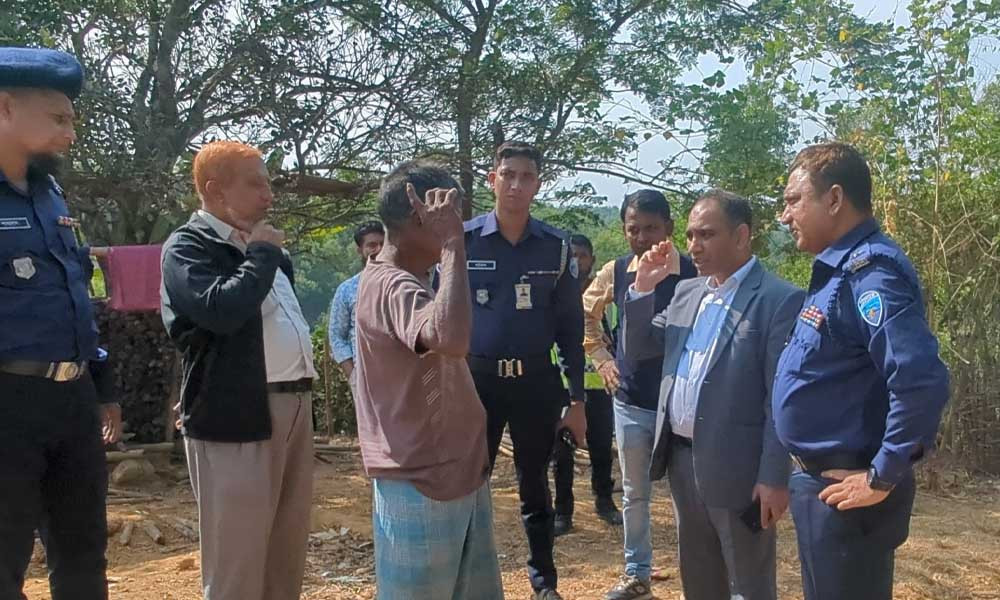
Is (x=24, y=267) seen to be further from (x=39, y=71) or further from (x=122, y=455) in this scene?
(x=122, y=455)

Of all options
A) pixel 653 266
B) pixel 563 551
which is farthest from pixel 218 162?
pixel 563 551

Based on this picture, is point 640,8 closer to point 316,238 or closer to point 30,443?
point 316,238

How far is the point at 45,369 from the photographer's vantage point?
297 cm

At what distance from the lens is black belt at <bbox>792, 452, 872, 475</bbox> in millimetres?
2551

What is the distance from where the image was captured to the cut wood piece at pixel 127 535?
5772 millimetres

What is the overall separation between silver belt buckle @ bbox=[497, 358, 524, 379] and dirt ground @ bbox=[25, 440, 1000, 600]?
126cm

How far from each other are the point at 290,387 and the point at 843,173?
202 centimetres

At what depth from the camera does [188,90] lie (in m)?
7.07

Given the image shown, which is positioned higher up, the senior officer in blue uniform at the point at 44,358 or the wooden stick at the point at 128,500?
the senior officer in blue uniform at the point at 44,358

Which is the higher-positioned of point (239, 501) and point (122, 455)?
point (239, 501)

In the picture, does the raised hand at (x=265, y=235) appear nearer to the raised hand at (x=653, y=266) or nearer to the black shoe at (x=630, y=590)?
the raised hand at (x=653, y=266)

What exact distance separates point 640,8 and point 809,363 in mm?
6081

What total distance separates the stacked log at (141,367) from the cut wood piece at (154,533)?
2.02 metres

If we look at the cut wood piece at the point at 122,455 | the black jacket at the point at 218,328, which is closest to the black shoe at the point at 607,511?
the black jacket at the point at 218,328
